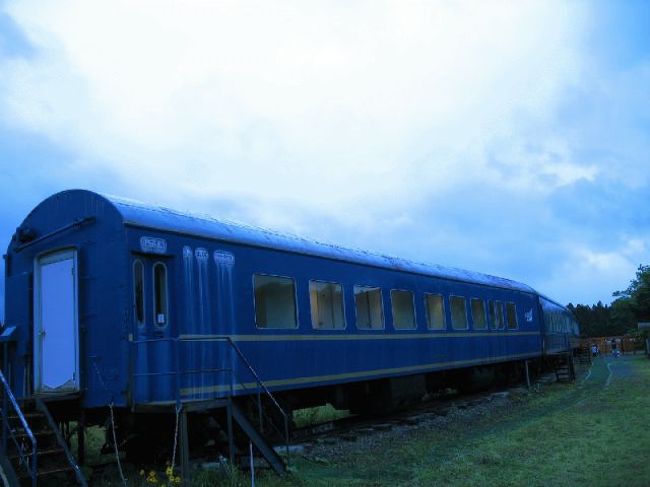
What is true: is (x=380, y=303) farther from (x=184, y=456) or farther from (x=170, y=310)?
(x=184, y=456)

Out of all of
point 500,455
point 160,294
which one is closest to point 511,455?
point 500,455

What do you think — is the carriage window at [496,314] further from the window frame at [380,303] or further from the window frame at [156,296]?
the window frame at [156,296]

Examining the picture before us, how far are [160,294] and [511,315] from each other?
15085 mm

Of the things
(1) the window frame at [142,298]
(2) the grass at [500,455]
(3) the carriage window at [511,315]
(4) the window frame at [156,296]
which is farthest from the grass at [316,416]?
(3) the carriage window at [511,315]

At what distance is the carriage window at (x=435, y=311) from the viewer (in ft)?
50.4

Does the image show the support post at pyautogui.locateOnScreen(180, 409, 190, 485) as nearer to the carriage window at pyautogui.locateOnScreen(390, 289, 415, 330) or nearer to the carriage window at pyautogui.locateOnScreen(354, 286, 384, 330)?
the carriage window at pyautogui.locateOnScreen(354, 286, 384, 330)

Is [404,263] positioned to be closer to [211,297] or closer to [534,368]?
[211,297]

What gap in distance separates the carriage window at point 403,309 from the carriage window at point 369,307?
599 mm

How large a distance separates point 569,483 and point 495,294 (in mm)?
12911

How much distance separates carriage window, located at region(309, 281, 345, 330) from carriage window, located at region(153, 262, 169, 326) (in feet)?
10.4

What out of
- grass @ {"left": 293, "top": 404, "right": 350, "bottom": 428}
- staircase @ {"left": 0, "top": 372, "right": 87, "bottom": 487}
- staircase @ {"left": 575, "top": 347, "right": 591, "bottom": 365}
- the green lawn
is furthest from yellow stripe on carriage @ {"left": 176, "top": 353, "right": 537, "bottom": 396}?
staircase @ {"left": 575, "top": 347, "right": 591, "bottom": 365}

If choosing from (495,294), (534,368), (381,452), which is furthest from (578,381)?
(381,452)

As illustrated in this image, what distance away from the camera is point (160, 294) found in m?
8.52

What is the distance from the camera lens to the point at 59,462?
7434 mm
